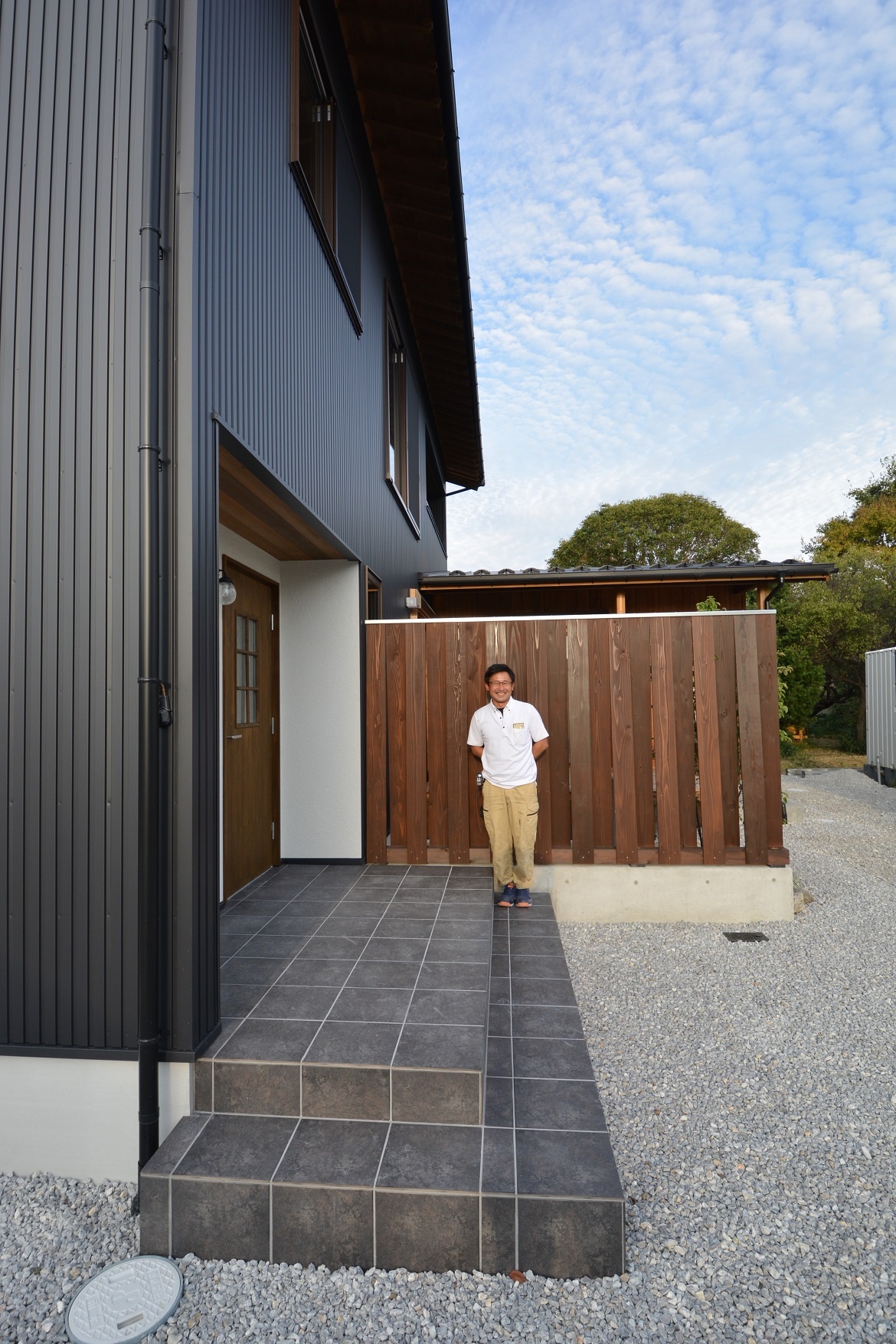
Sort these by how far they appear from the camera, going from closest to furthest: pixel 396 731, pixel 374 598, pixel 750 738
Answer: pixel 750 738 < pixel 396 731 < pixel 374 598

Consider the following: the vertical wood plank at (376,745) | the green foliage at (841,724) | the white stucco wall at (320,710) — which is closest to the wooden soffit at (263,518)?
the white stucco wall at (320,710)

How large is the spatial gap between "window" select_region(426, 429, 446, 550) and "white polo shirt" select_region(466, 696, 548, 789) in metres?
7.17

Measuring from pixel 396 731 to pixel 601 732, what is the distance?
152cm

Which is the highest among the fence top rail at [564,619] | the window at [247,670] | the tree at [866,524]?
the tree at [866,524]

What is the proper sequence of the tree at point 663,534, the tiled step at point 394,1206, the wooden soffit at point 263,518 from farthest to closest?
the tree at point 663,534 < the wooden soffit at point 263,518 < the tiled step at point 394,1206

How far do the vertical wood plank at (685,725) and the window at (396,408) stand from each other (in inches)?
131

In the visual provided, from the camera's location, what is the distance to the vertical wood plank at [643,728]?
16.2 ft

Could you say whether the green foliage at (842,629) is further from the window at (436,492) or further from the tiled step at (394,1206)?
the tiled step at (394,1206)

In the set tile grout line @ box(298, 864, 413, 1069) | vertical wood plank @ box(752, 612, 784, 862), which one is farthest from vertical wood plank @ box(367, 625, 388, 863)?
vertical wood plank @ box(752, 612, 784, 862)

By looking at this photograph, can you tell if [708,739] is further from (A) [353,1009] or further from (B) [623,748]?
(A) [353,1009]

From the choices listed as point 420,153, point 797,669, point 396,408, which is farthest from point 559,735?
point 797,669

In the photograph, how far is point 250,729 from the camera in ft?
15.0

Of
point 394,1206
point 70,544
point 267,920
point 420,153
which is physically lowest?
point 394,1206

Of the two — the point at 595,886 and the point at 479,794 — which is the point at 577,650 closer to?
the point at 479,794
